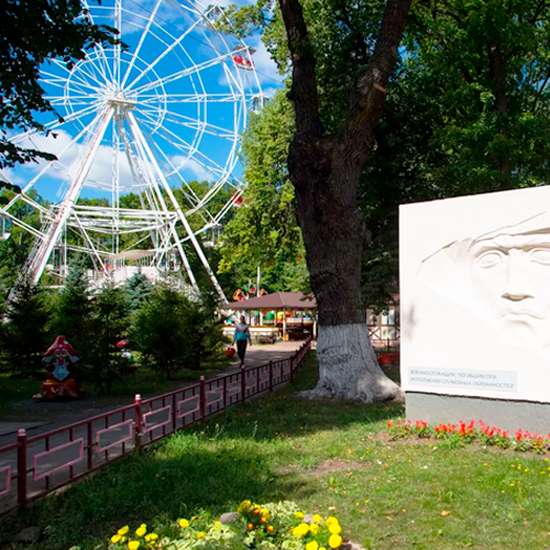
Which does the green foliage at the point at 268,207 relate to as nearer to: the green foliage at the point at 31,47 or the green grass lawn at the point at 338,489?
the green foliage at the point at 31,47

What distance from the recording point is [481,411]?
9.25 m

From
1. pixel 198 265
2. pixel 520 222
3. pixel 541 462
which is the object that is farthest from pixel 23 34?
pixel 198 265

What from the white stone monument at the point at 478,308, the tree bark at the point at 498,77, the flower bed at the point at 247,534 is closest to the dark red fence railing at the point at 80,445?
A: the flower bed at the point at 247,534

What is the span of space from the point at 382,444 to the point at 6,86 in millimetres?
7899

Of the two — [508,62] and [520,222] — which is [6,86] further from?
[508,62]

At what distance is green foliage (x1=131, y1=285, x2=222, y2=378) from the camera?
17.6 meters

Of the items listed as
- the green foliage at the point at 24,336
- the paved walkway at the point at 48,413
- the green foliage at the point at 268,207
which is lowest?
the paved walkway at the point at 48,413

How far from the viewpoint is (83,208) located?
3656 cm

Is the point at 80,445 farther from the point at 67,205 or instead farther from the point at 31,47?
the point at 67,205

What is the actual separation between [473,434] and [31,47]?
28.6ft

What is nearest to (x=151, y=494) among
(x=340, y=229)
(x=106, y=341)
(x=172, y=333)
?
(x=340, y=229)

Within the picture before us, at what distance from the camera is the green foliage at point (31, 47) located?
966 cm

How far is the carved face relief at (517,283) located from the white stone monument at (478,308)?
0.01 m

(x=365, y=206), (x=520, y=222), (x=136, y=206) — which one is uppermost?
(x=136, y=206)
